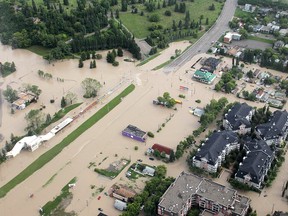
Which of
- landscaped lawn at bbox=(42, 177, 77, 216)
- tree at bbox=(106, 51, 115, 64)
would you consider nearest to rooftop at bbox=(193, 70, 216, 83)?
tree at bbox=(106, 51, 115, 64)

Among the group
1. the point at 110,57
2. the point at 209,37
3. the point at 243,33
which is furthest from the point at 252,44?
the point at 110,57

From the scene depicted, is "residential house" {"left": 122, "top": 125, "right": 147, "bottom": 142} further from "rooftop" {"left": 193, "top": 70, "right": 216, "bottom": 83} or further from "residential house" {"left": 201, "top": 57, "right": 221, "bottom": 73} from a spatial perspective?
Result: "residential house" {"left": 201, "top": 57, "right": 221, "bottom": 73}

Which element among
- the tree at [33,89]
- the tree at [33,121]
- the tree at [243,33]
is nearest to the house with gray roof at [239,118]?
the tree at [33,121]

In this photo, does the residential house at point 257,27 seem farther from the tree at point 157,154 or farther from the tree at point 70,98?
the tree at point 157,154

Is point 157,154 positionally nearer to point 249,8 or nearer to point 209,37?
point 209,37

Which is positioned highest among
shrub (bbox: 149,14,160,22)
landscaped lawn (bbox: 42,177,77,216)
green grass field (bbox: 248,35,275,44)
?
shrub (bbox: 149,14,160,22)

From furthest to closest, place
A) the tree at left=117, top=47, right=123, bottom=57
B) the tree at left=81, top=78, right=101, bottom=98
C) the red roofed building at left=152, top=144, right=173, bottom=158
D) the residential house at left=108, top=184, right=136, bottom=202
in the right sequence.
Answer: the tree at left=117, top=47, right=123, bottom=57 < the tree at left=81, top=78, right=101, bottom=98 < the red roofed building at left=152, top=144, right=173, bottom=158 < the residential house at left=108, top=184, right=136, bottom=202

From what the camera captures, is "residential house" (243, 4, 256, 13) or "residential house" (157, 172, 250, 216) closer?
"residential house" (157, 172, 250, 216)

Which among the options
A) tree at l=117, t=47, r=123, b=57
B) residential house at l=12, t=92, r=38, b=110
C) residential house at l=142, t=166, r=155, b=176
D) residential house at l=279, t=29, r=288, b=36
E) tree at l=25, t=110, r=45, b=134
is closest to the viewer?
residential house at l=142, t=166, r=155, b=176
